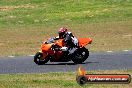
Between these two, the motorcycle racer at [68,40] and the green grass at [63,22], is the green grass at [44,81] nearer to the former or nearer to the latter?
the motorcycle racer at [68,40]

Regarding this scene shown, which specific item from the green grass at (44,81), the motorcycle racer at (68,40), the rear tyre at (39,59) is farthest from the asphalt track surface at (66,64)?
the green grass at (44,81)

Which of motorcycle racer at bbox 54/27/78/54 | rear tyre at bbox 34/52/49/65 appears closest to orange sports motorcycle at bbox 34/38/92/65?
rear tyre at bbox 34/52/49/65

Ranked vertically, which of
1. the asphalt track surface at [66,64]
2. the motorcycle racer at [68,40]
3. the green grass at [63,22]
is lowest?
the green grass at [63,22]

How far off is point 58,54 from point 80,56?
3.47 feet

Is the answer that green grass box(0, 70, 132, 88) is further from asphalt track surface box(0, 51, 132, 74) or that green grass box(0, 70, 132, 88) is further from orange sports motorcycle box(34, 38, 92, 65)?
orange sports motorcycle box(34, 38, 92, 65)

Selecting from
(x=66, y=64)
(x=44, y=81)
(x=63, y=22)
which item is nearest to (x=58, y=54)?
(x=66, y=64)

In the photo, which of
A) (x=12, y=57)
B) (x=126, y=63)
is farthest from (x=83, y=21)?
(x=126, y=63)

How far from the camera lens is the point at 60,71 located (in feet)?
72.7

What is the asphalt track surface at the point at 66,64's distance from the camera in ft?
75.0

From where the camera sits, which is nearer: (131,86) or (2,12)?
(131,86)

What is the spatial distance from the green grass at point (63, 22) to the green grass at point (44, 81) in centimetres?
954

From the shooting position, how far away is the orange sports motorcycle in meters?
25.0

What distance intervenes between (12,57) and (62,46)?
3.87 m

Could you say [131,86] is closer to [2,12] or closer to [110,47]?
[110,47]
